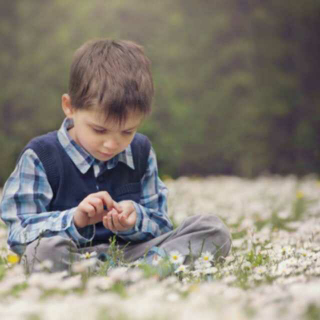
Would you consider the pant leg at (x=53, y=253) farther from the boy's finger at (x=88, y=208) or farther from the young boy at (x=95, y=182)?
the boy's finger at (x=88, y=208)

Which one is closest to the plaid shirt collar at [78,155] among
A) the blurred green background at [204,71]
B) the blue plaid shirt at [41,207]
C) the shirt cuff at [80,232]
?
the blue plaid shirt at [41,207]

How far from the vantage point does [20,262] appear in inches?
92.1

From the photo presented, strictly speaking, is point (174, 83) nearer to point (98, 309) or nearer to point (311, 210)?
point (311, 210)

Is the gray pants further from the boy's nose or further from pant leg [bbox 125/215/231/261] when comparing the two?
the boy's nose

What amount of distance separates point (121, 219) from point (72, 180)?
14.3 inches

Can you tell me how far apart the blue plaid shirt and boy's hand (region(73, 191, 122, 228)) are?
51 mm

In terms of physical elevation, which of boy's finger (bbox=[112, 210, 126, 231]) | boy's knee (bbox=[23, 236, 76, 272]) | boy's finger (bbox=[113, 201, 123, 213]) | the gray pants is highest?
boy's finger (bbox=[113, 201, 123, 213])

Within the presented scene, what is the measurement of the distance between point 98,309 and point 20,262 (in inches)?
42.6

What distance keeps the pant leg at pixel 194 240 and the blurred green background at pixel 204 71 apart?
5.68 metres

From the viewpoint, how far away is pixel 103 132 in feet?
7.80

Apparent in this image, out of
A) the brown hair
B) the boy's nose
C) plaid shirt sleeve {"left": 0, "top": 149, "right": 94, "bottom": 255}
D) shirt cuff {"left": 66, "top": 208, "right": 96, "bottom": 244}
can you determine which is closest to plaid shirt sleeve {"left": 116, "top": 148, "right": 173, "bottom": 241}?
shirt cuff {"left": 66, "top": 208, "right": 96, "bottom": 244}

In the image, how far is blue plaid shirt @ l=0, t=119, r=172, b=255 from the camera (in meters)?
2.35

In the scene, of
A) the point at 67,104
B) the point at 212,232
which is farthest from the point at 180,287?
the point at 67,104

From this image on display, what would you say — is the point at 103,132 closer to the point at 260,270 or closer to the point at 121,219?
the point at 121,219
